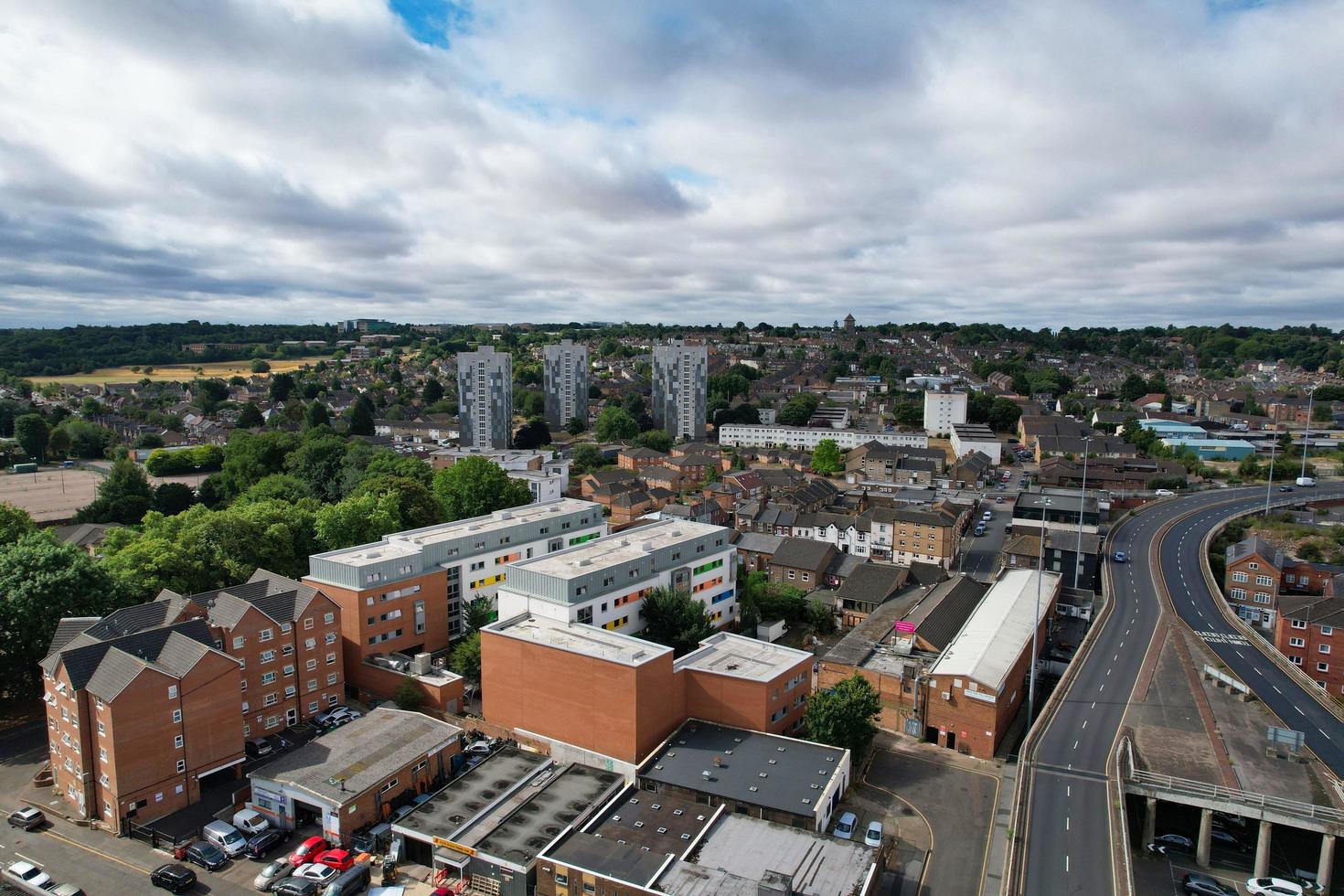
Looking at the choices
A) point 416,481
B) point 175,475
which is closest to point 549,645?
point 416,481

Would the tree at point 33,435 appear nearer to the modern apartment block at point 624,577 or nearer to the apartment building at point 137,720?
the apartment building at point 137,720

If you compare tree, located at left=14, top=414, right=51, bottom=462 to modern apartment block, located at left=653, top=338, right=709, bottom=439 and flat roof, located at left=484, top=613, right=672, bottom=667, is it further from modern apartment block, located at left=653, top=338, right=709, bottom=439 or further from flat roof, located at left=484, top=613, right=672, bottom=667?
flat roof, located at left=484, top=613, right=672, bottom=667

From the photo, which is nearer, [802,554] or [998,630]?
[998,630]

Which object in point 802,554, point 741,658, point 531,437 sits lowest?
point 802,554

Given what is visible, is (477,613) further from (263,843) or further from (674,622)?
(263,843)

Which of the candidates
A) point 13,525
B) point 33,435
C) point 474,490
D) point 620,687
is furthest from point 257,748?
point 33,435

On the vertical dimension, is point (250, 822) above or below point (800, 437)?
below
